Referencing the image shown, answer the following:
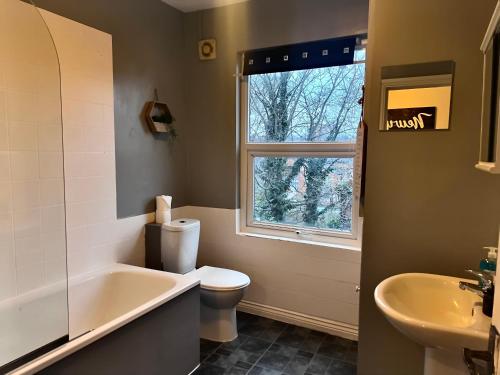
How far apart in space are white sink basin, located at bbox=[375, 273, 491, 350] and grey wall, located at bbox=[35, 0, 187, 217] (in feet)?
6.45

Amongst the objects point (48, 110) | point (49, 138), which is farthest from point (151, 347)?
point (48, 110)

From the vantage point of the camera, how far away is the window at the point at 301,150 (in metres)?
2.69

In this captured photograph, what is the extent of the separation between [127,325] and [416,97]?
1775 mm

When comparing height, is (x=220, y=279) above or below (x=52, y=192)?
below

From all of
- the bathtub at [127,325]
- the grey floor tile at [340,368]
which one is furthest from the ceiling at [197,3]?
the grey floor tile at [340,368]

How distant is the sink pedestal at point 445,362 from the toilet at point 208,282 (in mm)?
1356

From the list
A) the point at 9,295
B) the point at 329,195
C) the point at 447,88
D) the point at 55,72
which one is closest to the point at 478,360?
the point at 447,88

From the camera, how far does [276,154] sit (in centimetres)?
296

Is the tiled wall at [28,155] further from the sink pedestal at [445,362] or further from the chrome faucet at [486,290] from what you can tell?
the chrome faucet at [486,290]

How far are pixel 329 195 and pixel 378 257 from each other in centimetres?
107

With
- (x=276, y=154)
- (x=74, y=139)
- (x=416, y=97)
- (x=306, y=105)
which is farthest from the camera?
(x=276, y=154)

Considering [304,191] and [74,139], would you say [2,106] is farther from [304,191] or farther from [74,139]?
[304,191]

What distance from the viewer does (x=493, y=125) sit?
116cm

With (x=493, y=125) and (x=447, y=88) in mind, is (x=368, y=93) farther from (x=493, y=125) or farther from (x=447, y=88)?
(x=493, y=125)
